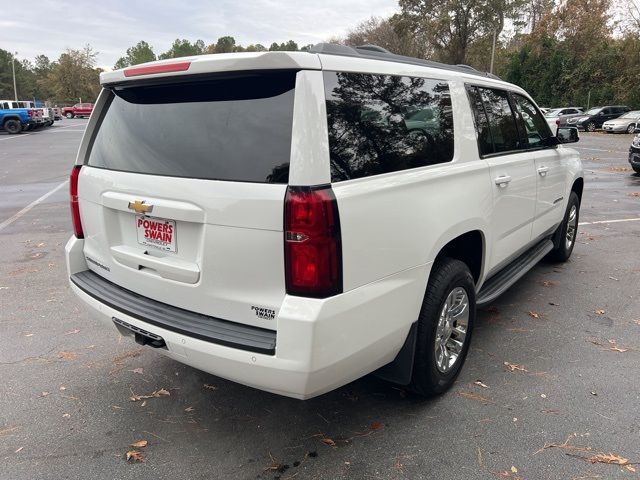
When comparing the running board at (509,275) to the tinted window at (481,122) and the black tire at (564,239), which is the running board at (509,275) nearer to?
the black tire at (564,239)

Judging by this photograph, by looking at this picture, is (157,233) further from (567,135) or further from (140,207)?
(567,135)

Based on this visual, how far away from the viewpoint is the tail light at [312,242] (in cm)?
217

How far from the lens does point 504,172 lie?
368cm

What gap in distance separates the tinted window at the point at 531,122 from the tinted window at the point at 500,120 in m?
0.26

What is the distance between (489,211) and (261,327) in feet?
6.15

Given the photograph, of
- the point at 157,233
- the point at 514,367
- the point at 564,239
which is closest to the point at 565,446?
the point at 514,367

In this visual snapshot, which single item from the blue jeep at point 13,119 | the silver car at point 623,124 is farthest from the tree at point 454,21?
the blue jeep at point 13,119

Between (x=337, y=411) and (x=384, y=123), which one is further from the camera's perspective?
(x=337, y=411)

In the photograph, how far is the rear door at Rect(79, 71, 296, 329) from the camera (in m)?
2.27

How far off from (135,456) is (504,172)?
9.72 ft

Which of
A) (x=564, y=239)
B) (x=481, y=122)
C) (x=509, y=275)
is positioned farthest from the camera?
(x=564, y=239)

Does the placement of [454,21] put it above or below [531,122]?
above

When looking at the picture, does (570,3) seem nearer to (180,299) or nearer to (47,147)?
(47,147)

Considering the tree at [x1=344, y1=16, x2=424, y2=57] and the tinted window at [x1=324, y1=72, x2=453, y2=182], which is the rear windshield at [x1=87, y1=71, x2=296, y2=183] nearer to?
the tinted window at [x1=324, y1=72, x2=453, y2=182]
